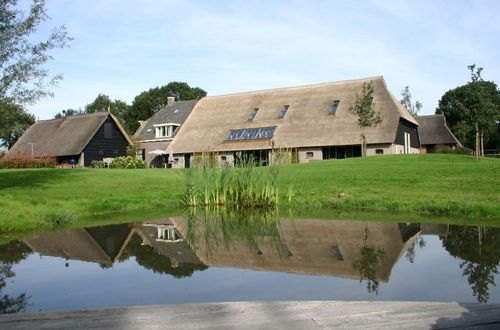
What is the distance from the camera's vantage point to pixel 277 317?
11.6ft

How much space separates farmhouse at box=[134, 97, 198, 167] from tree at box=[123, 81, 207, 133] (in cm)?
2526

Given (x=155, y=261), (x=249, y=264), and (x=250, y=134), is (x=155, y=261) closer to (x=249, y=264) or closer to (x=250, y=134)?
(x=249, y=264)

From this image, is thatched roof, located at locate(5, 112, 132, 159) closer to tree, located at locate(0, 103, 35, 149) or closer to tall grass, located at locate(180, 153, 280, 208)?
tree, located at locate(0, 103, 35, 149)

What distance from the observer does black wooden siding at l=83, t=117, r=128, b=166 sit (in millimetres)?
37344

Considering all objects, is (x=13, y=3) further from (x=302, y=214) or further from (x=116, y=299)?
(x=116, y=299)

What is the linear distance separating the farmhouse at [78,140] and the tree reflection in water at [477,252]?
32.9 meters

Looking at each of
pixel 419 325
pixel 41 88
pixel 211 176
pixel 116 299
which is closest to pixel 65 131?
pixel 41 88

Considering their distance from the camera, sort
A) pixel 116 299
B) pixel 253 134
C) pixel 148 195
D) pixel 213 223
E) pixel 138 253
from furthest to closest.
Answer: pixel 253 134, pixel 148 195, pixel 213 223, pixel 138 253, pixel 116 299

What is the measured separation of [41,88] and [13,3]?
241cm

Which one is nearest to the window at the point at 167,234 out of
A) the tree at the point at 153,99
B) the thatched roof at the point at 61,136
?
the thatched roof at the point at 61,136

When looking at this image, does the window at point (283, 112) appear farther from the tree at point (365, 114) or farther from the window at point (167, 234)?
the window at point (167, 234)

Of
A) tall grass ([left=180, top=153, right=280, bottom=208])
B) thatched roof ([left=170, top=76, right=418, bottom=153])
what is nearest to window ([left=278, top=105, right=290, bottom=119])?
thatched roof ([left=170, top=76, right=418, bottom=153])

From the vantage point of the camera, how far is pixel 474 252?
678 centimetres

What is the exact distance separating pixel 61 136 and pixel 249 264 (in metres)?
36.8
